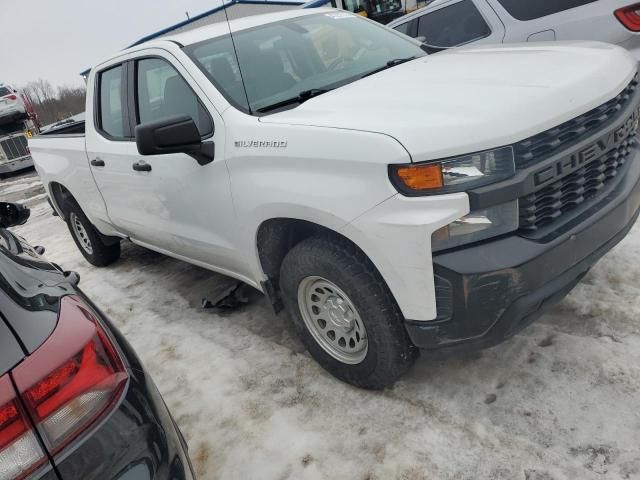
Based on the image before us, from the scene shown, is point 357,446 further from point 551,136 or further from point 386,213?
point 551,136

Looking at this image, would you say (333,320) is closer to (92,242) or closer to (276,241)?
(276,241)

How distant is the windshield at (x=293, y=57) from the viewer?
2.78 m

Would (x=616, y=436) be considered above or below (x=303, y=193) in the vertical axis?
below

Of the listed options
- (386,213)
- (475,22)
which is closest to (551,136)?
(386,213)

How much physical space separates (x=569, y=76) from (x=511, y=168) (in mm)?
599

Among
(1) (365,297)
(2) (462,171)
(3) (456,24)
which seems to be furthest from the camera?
(3) (456,24)

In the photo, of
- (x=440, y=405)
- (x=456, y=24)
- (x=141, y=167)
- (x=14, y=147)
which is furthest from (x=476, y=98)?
(x=14, y=147)

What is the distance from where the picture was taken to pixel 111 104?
151 inches

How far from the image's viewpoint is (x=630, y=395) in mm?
2193

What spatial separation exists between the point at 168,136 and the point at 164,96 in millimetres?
911

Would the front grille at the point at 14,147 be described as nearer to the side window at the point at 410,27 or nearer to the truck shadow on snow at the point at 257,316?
the truck shadow on snow at the point at 257,316

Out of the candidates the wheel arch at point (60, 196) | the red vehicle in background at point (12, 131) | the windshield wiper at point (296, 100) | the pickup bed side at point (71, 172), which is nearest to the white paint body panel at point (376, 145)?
the windshield wiper at point (296, 100)

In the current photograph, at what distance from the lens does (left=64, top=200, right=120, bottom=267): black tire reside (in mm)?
5008

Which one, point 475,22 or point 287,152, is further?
point 475,22
